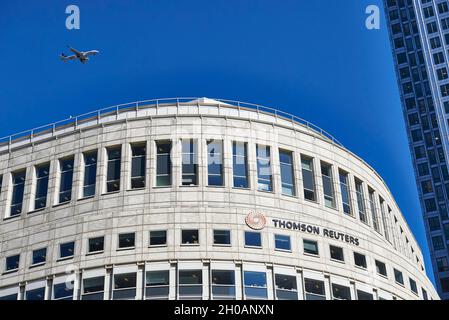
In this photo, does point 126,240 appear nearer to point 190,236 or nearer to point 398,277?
point 190,236

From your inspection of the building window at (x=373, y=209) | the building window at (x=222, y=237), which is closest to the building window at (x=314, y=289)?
the building window at (x=222, y=237)

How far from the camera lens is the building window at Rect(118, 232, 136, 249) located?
5406cm

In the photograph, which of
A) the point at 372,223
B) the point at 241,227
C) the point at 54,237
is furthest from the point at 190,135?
the point at 372,223

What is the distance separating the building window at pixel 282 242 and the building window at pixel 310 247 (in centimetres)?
152

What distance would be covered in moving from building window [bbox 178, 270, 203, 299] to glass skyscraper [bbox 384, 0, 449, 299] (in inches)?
3584

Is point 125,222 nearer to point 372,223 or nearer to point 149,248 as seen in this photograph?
point 149,248

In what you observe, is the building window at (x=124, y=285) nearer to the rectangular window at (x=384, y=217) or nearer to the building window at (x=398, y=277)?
the building window at (x=398, y=277)

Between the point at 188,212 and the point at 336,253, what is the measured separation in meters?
12.6

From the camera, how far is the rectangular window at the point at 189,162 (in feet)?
186

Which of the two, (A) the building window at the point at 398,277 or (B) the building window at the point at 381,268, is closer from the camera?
(B) the building window at the point at 381,268

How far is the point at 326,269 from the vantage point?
2208 inches

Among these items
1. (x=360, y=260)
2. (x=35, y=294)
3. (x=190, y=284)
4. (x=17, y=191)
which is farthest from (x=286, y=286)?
(x=17, y=191)

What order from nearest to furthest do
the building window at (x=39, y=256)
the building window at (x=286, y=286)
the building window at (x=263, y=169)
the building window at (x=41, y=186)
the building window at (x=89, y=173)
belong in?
the building window at (x=286, y=286) → the building window at (x=39, y=256) → the building window at (x=89, y=173) → the building window at (x=263, y=169) → the building window at (x=41, y=186)

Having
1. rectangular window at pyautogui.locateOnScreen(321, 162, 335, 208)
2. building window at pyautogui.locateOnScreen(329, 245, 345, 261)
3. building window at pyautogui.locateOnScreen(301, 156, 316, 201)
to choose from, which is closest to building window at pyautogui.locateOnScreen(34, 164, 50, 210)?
building window at pyautogui.locateOnScreen(301, 156, 316, 201)
